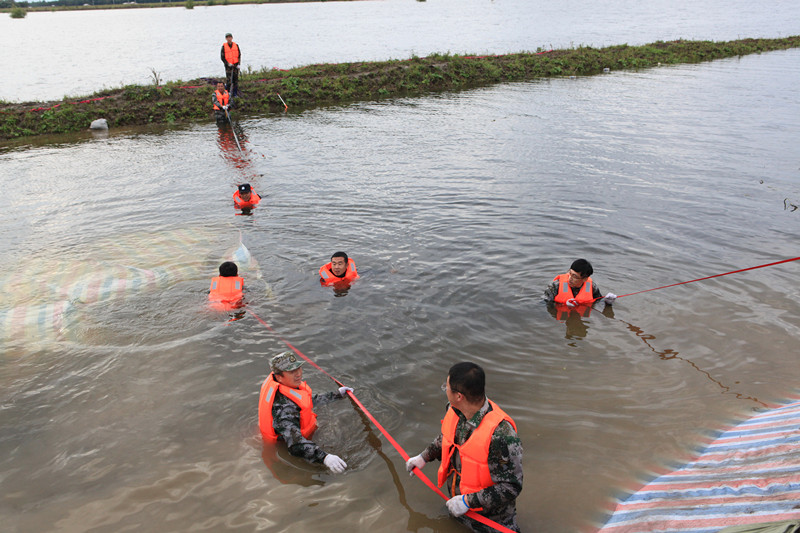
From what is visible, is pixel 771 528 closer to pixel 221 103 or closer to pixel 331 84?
pixel 221 103

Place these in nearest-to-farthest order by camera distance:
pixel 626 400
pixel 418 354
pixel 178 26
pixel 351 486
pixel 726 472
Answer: pixel 726 472 → pixel 351 486 → pixel 626 400 → pixel 418 354 → pixel 178 26

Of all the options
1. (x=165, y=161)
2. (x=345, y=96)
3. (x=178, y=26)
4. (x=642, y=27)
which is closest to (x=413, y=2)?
(x=178, y=26)

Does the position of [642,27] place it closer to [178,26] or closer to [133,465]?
[178,26]

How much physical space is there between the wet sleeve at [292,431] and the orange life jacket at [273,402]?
0.19 feet

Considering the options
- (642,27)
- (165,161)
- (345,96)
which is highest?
(642,27)

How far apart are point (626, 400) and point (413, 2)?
348 feet

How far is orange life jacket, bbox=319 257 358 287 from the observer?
29.4ft

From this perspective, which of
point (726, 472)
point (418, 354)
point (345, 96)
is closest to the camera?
point (726, 472)

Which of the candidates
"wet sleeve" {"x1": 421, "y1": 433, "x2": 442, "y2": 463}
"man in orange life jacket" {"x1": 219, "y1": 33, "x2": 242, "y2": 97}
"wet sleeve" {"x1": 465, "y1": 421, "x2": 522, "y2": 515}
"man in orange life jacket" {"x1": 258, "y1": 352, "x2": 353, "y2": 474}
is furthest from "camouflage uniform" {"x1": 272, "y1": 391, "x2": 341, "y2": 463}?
"man in orange life jacket" {"x1": 219, "y1": 33, "x2": 242, "y2": 97}

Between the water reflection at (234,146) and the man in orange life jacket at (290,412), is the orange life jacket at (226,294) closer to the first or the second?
the man in orange life jacket at (290,412)

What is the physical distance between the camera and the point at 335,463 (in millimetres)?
4926

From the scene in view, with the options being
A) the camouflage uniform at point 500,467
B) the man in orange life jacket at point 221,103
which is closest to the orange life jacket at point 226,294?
the camouflage uniform at point 500,467

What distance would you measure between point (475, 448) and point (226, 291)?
5724 mm

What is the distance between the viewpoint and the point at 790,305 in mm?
7773
